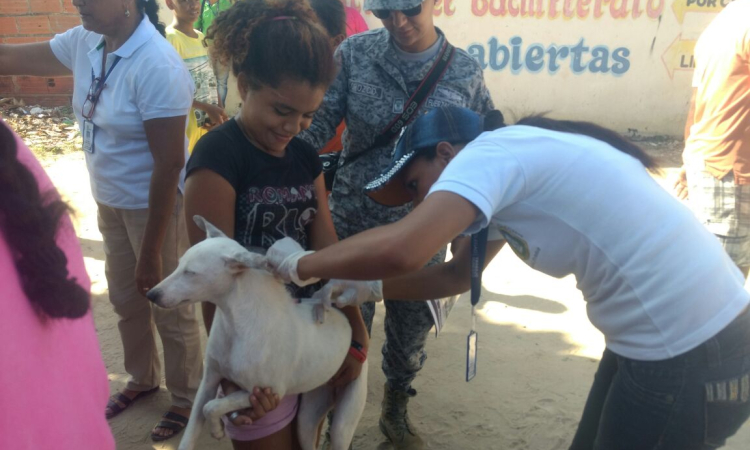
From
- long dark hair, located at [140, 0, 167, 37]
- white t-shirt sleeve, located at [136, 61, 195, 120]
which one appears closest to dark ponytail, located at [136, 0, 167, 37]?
long dark hair, located at [140, 0, 167, 37]

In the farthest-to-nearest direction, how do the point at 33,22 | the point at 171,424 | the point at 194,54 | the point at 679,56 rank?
the point at 33,22
the point at 679,56
the point at 194,54
the point at 171,424

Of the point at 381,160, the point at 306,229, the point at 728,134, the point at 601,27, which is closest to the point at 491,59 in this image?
the point at 601,27

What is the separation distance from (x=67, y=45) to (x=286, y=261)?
2.18 meters

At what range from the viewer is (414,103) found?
8.82ft

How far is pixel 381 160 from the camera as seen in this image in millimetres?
2738

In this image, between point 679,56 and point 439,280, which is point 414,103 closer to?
point 439,280

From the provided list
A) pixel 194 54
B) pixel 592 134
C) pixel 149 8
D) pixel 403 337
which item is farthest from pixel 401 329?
Answer: pixel 194 54

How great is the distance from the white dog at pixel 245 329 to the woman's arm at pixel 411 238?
1.14 feet

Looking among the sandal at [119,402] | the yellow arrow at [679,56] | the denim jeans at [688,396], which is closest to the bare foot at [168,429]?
the sandal at [119,402]

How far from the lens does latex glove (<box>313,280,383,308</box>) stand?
1.90m

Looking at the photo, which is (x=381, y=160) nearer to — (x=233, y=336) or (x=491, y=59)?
(x=233, y=336)

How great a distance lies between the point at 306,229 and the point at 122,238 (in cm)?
132

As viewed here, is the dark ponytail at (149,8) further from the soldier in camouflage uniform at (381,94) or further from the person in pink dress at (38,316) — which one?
the person in pink dress at (38,316)

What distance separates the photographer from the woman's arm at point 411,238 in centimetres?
138
